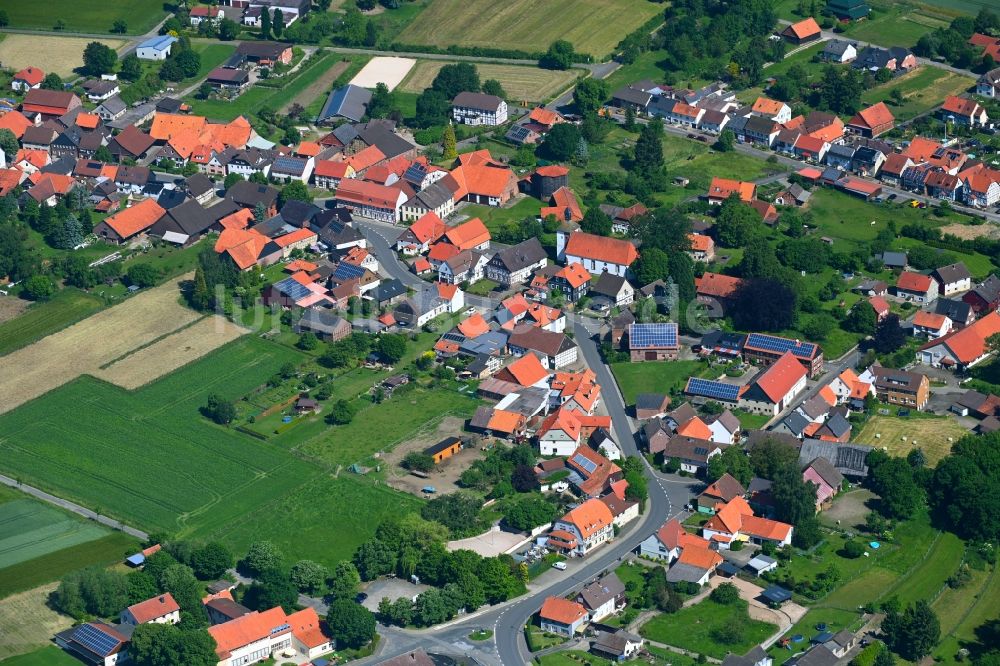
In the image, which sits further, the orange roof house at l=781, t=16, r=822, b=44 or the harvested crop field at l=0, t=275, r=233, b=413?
the orange roof house at l=781, t=16, r=822, b=44

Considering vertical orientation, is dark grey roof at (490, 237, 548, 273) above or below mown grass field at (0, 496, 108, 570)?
above

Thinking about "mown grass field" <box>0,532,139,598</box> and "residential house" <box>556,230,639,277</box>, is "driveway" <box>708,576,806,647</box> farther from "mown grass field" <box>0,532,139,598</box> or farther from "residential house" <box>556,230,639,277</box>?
"residential house" <box>556,230,639,277</box>

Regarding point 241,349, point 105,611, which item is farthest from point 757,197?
point 105,611

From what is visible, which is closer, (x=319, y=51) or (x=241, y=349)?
(x=241, y=349)

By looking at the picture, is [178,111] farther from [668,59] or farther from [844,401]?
[844,401]

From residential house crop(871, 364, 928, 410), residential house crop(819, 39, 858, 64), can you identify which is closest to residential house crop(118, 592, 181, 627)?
residential house crop(871, 364, 928, 410)

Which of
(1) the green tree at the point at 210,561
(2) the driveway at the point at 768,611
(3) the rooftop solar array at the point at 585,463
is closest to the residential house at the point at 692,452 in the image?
(3) the rooftop solar array at the point at 585,463
